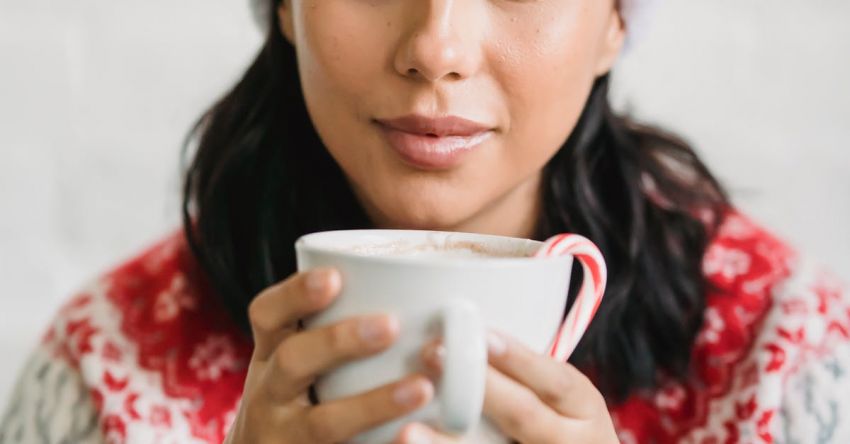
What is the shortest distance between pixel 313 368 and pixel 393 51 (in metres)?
0.27

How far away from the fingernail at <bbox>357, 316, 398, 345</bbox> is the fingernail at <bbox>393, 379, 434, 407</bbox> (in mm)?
26

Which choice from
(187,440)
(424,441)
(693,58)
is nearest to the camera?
(424,441)

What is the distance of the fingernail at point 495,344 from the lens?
0.47 m

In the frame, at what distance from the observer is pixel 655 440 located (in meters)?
0.89

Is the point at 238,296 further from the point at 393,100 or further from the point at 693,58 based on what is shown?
the point at 693,58

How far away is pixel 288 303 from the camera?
0.51 meters

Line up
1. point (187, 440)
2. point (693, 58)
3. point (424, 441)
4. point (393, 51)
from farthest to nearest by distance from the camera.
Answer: point (693, 58) → point (187, 440) → point (393, 51) → point (424, 441)

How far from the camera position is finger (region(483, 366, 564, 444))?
49 centimetres

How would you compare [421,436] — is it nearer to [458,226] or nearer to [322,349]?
[322,349]

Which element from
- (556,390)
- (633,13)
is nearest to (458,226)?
(633,13)

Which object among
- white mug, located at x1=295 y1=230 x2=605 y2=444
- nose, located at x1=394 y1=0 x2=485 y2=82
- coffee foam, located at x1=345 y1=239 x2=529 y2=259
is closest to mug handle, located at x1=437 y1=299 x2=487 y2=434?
white mug, located at x1=295 y1=230 x2=605 y2=444

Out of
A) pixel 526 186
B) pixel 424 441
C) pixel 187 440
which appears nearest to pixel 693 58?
pixel 526 186

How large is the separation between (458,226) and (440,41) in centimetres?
26

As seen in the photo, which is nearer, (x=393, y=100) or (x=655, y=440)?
(x=393, y=100)
